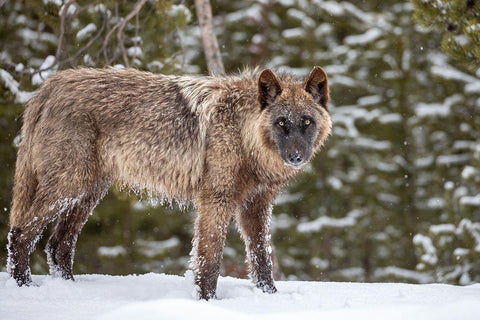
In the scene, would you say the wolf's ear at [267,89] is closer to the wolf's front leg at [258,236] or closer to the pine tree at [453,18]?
the wolf's front leg at [258,236]

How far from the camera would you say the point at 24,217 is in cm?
580

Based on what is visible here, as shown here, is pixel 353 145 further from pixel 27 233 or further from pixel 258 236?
pixel 27 233

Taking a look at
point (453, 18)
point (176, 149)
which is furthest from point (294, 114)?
point (453, 18)

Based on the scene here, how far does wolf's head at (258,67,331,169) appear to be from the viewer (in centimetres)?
552

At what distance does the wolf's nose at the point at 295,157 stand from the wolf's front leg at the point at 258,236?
0.74 m

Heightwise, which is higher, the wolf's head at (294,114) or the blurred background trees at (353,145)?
the wolf's head at (294,114)

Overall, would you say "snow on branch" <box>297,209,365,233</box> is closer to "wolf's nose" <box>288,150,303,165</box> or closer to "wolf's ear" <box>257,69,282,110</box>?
"wolf's ear" <box>257,69,282,110</box>

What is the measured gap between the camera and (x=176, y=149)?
5.94 metres

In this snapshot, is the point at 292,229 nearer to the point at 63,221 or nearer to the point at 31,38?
the point at 31,38

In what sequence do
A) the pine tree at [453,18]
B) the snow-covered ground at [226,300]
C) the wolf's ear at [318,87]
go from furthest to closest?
1. the pine tree at [453,18]
2. the wolf's ear at [318,87]
3. the snow-covered ground at [226,300]

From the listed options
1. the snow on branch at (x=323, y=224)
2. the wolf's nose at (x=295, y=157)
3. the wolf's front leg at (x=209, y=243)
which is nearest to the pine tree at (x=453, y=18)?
the wolf's nose at (x=295, y=157)

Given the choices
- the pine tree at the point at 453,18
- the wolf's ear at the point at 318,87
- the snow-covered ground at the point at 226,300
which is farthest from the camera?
the pine tree at the point at 453,18

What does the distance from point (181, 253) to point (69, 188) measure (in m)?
11.6

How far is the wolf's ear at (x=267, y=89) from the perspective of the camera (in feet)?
18.8
